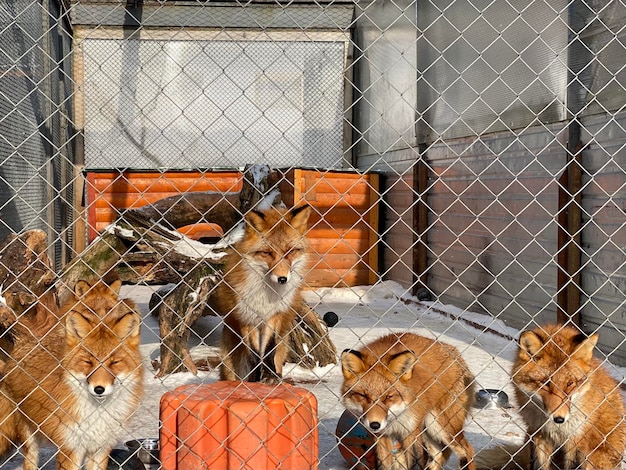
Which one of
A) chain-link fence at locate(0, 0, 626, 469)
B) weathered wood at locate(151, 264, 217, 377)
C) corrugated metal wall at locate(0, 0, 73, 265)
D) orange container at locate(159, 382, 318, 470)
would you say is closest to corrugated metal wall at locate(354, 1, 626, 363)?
chain-link fence at locate(0, 0, 626, 469)

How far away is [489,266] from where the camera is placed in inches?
327

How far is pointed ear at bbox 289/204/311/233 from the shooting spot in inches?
170

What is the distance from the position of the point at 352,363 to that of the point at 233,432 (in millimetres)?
781

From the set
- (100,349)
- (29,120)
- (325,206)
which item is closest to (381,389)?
(100,349)

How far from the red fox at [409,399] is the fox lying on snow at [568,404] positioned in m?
0.31

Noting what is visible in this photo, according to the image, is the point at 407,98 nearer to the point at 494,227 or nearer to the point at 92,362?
the point at 494,227

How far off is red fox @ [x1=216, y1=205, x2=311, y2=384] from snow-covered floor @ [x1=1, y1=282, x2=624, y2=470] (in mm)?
299

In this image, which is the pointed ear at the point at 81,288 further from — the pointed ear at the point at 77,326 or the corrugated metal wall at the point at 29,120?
the corrugated metal wall at the point at 29,120

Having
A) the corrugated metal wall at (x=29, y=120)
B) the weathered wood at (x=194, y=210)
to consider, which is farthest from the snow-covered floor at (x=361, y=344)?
the corrugated metal wall at (x=29, y=120)

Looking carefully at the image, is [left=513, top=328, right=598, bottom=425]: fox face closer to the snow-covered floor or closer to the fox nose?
the snow-covered floor

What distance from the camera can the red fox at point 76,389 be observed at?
3.34 meters

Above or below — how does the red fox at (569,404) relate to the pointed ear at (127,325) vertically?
below

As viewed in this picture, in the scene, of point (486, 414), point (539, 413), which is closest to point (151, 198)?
point (486, 414)

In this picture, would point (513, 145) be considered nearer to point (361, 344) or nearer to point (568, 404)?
point (361, 344)
